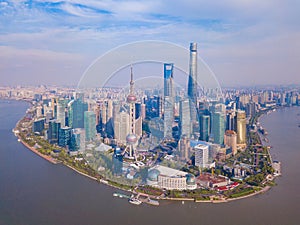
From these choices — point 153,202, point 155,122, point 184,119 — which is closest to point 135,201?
point 153,202

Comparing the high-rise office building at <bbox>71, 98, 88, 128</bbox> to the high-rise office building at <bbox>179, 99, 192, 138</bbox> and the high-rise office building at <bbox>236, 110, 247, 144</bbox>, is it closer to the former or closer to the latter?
the high-rise office building at <bbox>179, 99, 192, 138</bbox>

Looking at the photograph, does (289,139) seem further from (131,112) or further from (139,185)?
(139,185)

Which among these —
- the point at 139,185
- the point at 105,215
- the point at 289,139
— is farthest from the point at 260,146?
the point at 105,215

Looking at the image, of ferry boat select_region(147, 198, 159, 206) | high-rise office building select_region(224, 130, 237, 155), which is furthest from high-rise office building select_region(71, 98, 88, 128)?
ferry boat select_region(147, 198, 159, 206)

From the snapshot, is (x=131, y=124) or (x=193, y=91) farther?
(x=193, y=91)

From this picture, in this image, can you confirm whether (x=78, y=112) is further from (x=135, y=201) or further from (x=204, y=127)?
(x=135, y=201)

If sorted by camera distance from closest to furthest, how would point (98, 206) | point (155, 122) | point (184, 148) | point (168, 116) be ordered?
point (98, 206) < point (184, 148) < point (168, 116) < point (155, 122)
